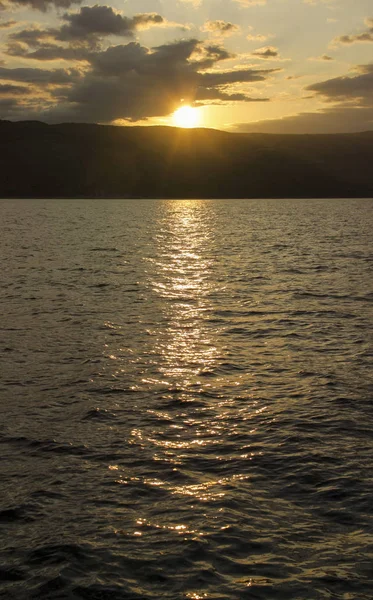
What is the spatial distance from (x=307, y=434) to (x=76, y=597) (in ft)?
19.6

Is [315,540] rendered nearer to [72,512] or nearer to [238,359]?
[72,512]

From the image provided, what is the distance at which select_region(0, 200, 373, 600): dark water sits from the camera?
301 inches

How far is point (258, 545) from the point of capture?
26.7 feet

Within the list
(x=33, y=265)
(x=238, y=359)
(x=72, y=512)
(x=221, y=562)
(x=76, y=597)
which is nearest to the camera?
(x=76, y=597)

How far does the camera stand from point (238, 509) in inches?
356

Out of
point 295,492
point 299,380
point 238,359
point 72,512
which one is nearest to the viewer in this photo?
point 72,512

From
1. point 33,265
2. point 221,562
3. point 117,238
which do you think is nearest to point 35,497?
point 221,562

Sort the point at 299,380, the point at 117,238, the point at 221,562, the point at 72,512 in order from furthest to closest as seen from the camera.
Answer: the point at 117,238 < the point at 299,380 < the point at 72,512 < the point at 221,562

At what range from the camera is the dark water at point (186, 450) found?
7.66m

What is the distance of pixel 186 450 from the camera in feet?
36.6

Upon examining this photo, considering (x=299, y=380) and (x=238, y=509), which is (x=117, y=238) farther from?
(x=238, y=509)

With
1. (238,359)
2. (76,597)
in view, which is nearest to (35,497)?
(76,597)

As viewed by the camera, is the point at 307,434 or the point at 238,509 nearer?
the point at 238,509

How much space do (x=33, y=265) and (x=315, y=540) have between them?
35.3 meters
